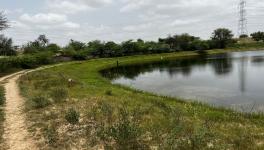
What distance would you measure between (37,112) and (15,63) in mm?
46800

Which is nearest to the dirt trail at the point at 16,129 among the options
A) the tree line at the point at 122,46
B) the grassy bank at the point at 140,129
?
the grassy bank at the point at 140,129

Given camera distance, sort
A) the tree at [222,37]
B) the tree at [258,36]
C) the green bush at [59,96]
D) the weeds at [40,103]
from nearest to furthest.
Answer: the weeds at [40,103]
the green bush at [59,96]
the tree at [222,37]
the tree at [258,36]

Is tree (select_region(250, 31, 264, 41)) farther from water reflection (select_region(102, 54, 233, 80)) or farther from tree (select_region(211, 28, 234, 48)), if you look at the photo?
water reflection (select_region(102, 54, 233, 80))

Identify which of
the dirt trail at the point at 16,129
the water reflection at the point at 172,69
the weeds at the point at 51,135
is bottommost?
the water reflection at the point at 172,69

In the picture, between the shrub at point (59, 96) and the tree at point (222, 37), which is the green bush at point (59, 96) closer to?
the shrub at point (59, 96)

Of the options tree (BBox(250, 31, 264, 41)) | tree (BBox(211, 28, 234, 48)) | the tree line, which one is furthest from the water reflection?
tree (BBox(250, 31, 264, 41))

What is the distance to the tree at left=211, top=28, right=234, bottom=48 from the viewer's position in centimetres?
13850

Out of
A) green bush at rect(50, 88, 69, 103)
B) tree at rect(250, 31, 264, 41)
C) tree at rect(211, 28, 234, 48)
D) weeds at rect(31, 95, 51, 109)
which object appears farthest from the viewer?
tree at rect(250, 31, 264, 41)

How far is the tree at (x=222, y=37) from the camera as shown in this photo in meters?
138

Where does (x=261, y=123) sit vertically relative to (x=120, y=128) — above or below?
below

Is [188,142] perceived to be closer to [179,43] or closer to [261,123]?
[261,123]

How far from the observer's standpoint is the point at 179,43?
132 metres

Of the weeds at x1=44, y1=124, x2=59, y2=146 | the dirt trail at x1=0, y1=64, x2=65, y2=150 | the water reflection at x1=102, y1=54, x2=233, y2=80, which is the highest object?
the weeds at x1=44, y1=124, x2=59, y2=146

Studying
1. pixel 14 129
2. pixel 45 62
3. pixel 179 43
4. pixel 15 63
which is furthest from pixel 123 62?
pixel 14 129
